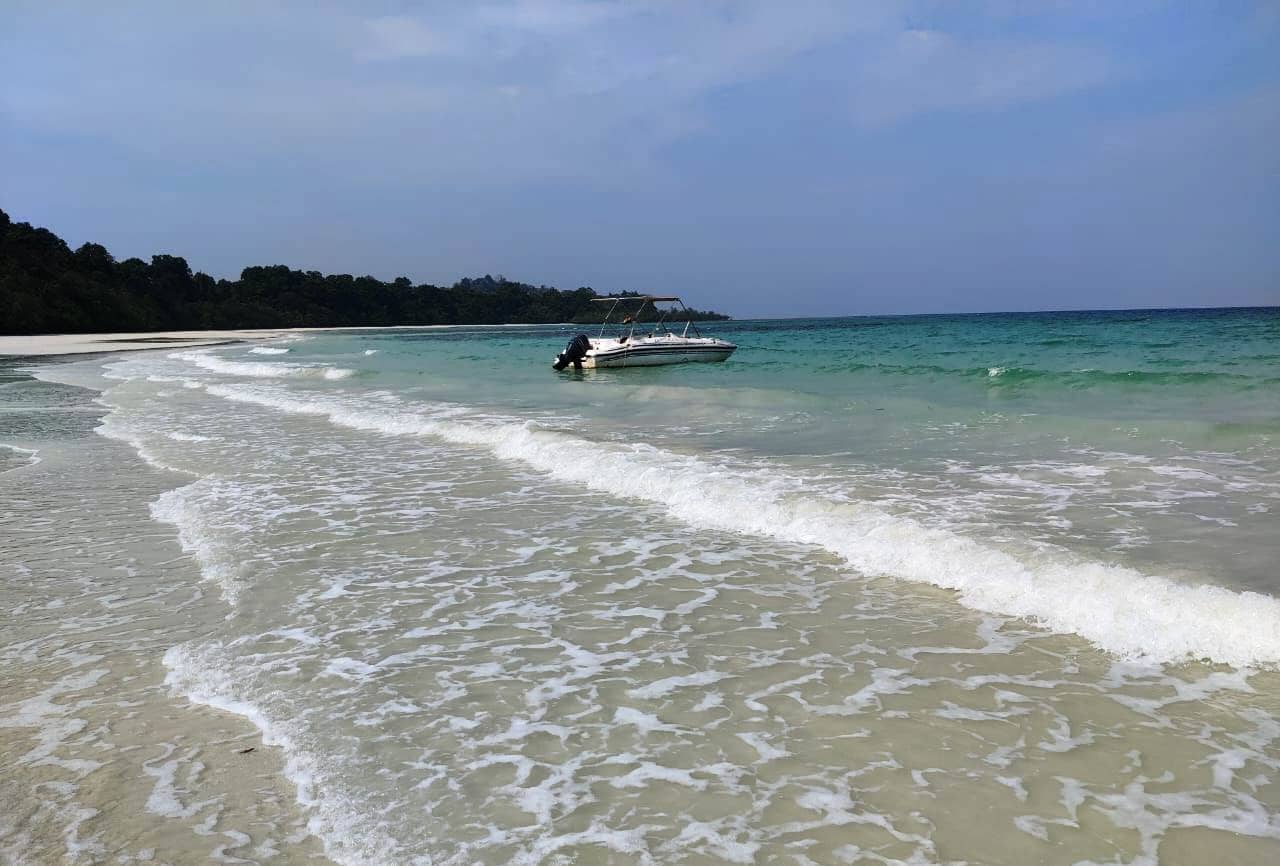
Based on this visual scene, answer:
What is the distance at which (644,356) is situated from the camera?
3472 cm

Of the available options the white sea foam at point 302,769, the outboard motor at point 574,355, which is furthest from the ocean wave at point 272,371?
the white sea foam at point 302,769

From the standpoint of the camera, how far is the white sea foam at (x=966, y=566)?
5.16m

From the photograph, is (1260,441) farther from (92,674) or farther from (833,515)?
(92,674)

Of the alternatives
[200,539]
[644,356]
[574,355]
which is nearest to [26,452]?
[200,539]

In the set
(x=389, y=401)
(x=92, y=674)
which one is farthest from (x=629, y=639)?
(x=389, y=401)

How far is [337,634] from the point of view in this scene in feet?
17.9

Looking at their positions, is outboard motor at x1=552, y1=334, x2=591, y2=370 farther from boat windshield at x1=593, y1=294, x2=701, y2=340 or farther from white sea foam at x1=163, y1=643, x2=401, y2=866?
white sea foam at x1=163, y1=643, x2=401, y2=866

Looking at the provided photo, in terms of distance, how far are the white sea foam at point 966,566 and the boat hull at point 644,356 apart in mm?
22127

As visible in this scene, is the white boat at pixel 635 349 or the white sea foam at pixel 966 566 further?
the white boat at pixel 635 349

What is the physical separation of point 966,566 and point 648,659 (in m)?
2.84

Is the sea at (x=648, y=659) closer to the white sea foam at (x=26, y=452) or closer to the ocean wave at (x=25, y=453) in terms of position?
the ocean wave at (x=25, y=453)

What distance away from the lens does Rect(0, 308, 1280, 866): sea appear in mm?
3330

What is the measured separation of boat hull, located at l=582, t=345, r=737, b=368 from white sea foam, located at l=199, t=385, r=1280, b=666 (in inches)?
871

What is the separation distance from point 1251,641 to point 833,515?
3531mm
